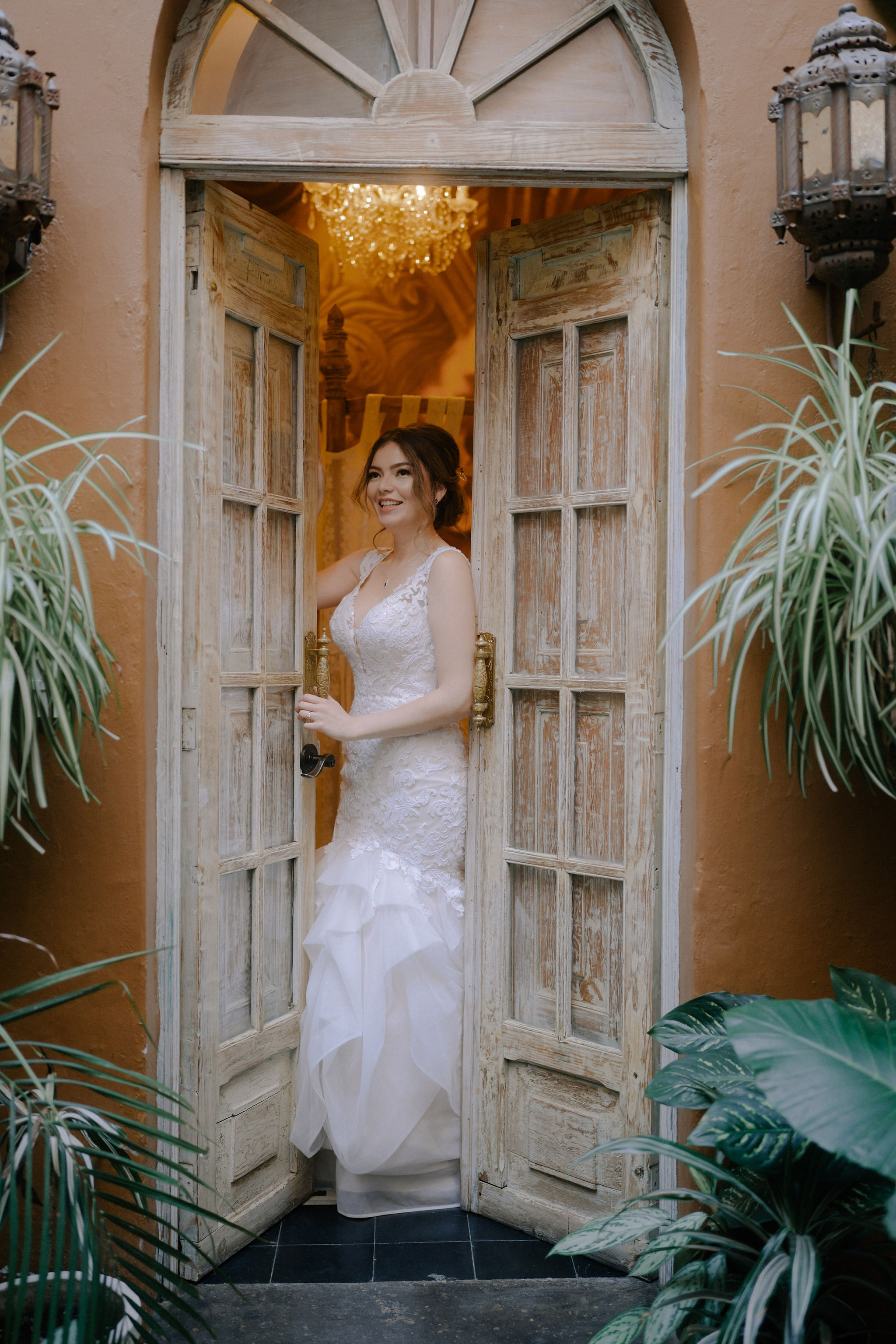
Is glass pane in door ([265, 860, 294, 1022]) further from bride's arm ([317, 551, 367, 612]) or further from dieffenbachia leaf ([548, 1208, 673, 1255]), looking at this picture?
dieffenbachia leaf ([548, 1208, 673, 1255])

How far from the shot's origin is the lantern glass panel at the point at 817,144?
1826mm

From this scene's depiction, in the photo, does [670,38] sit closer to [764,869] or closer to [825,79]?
[825,79]

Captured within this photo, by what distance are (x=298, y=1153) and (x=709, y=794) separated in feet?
4.93

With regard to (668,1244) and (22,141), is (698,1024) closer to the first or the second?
(668,1244)

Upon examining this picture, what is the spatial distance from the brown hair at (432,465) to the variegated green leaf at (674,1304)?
6.52 ft

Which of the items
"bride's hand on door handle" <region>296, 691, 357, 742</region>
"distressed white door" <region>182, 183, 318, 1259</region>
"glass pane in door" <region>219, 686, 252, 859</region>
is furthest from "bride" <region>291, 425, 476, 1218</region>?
"glass pane in door" <region>219, 686, 252, 859</region>

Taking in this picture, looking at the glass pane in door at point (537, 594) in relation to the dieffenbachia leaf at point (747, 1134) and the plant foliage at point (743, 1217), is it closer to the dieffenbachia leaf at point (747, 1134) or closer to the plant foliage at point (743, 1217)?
the plant foliage at point (743, 1217)

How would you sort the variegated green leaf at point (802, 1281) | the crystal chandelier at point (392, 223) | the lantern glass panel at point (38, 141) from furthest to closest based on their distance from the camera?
the crystal chandelier at point (392, 223), the lantern glass panel at point (38, 141), the variegated green leaf at point (802, 1281)

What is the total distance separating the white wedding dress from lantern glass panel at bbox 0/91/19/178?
1.34 metres

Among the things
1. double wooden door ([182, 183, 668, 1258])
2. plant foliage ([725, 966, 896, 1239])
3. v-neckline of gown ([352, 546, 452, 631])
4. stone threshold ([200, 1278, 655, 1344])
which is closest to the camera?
plant foliage ([725, 966, 896, 1239])

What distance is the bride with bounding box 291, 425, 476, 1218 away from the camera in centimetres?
248

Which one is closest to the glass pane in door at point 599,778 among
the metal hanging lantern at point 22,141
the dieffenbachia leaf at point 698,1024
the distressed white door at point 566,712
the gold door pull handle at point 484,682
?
the distressed white door at point 566,712

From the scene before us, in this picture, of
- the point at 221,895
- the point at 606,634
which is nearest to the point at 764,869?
the point at 606,634

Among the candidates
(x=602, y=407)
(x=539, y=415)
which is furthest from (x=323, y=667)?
(x=602, y=407)
